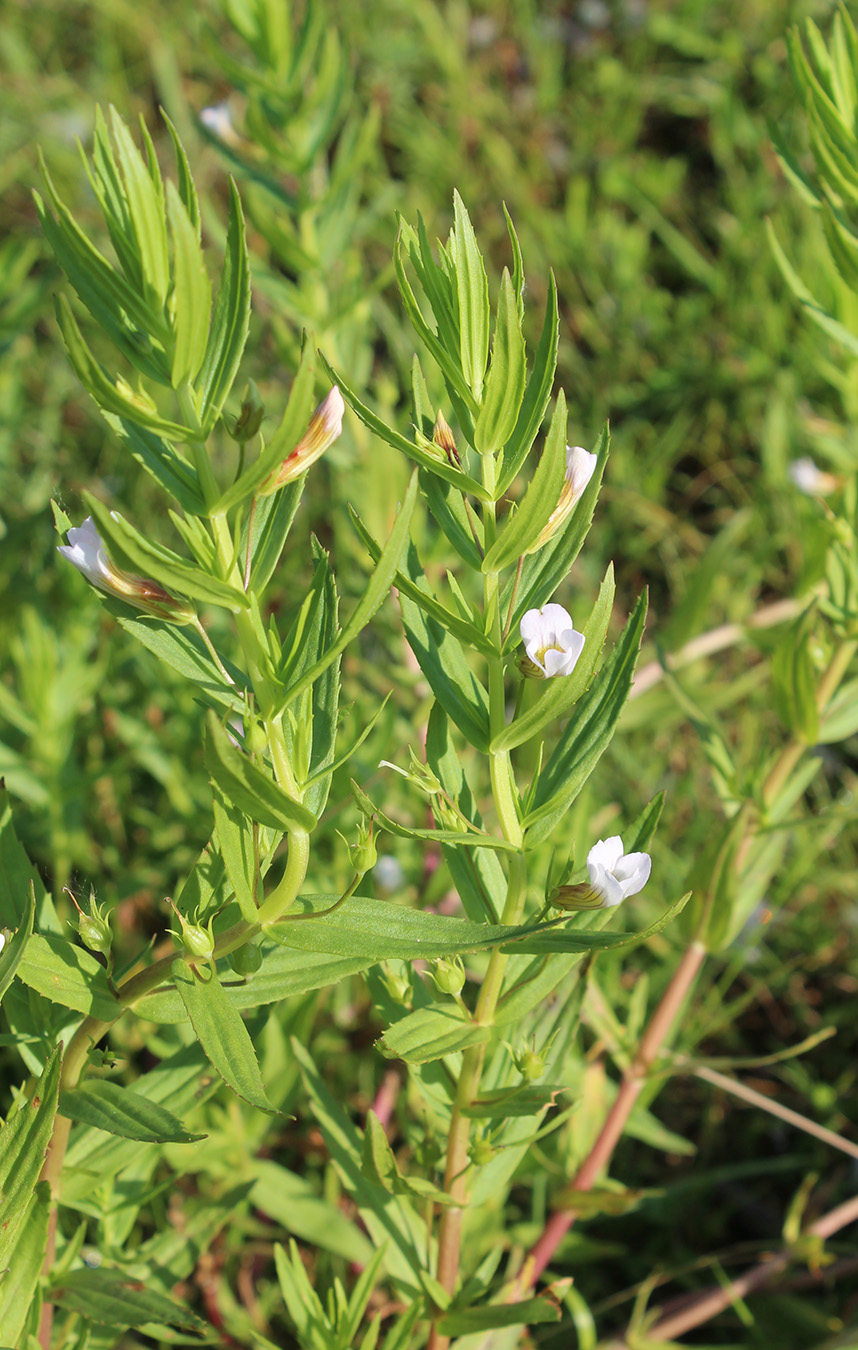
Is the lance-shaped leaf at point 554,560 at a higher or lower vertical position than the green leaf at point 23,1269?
higher

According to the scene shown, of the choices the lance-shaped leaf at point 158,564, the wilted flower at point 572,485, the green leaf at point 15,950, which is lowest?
the green leaf at point 15,950

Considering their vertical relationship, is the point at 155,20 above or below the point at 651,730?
above

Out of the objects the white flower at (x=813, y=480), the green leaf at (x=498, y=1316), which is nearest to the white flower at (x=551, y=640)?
the green leaf at (x=498, y=1316)

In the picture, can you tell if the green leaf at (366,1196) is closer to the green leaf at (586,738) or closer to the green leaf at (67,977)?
the green leaf at (67,977)

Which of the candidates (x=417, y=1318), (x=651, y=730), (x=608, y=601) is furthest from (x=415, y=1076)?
(x=651, y=730)

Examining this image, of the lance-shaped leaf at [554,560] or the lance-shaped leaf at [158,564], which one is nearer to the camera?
the lance-shaped leaf at [158,564]

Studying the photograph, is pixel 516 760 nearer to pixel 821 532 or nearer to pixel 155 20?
pixel 821 532

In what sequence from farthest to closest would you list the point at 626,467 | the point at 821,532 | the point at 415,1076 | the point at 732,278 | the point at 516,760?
the point at 732,278
the point at 626,467
the point at 516,760
the point at 821,532
the point at 415,1076

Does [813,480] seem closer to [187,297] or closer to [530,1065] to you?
[530,1065]
